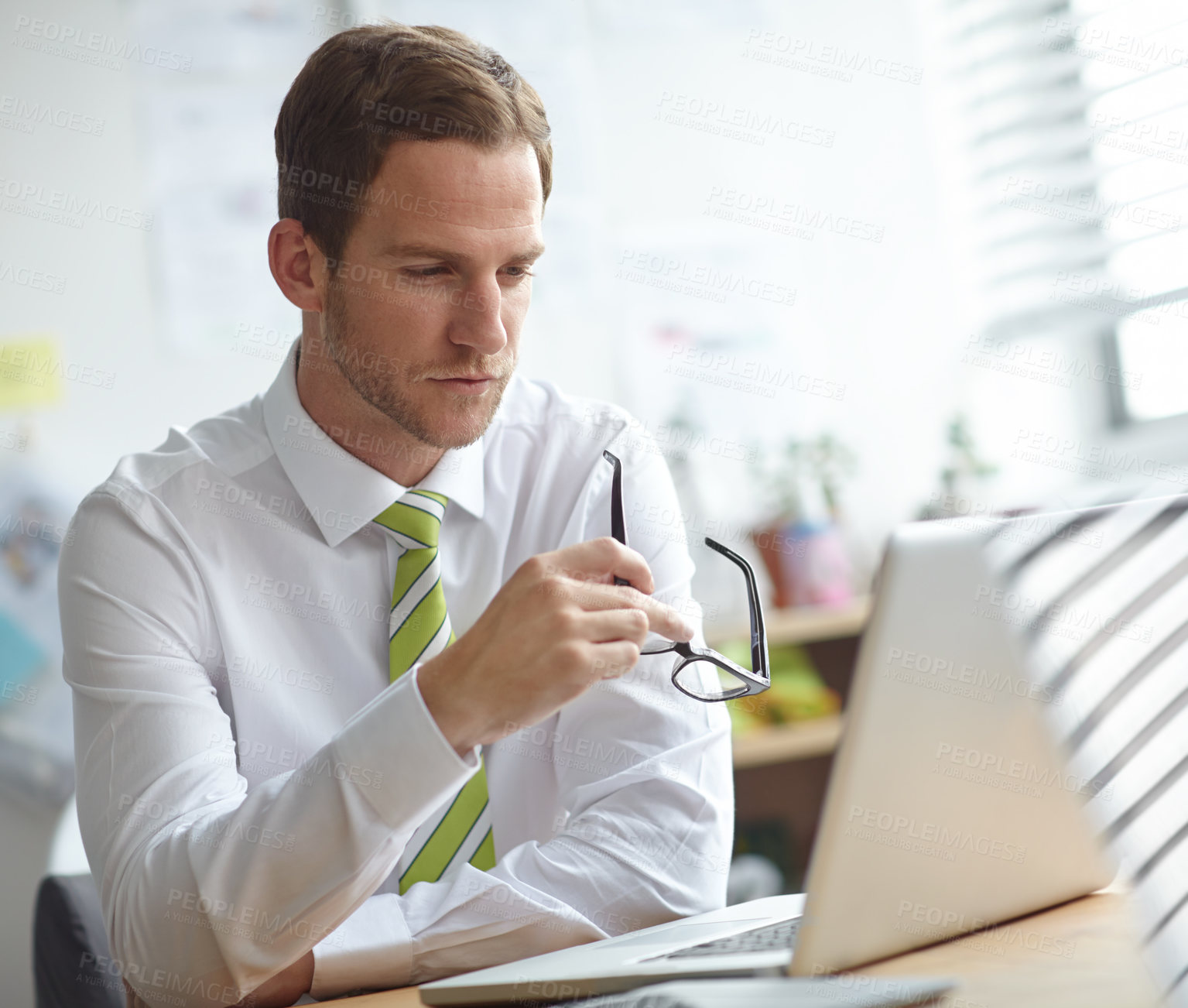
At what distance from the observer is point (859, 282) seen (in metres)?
2.63

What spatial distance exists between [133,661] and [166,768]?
12cm

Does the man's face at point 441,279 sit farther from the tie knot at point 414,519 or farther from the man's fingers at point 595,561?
the man's fingers at point 595,561

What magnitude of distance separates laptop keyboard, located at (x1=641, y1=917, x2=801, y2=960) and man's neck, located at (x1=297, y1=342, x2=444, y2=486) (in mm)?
661

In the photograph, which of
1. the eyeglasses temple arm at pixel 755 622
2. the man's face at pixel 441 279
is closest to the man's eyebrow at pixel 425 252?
the man's face at pixel 441 279

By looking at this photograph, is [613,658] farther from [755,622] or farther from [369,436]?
[369,436]

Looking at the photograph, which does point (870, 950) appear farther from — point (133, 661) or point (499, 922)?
point (133, 661)

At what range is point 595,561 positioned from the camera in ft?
2.78

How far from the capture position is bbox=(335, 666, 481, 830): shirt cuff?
797 millimetres

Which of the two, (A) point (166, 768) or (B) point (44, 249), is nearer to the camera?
(A) point (166, 768)

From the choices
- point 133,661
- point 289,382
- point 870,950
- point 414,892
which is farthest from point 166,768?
point 870,950

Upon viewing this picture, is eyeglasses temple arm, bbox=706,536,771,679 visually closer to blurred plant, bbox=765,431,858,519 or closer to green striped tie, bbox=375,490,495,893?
green striped tie, bbox=375,490,495,893

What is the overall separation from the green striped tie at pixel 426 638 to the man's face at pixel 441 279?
9cm

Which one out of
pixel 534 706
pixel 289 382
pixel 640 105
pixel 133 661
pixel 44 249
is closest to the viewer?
pixel 534 706

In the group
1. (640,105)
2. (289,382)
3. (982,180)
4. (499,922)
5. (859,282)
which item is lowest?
(499,922)
